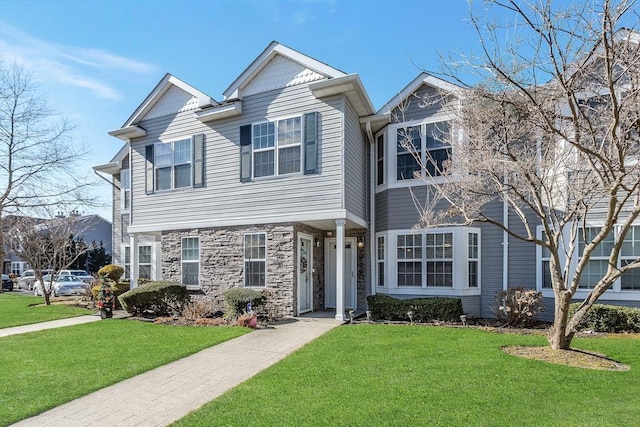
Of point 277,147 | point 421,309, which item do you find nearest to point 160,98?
point 277,147

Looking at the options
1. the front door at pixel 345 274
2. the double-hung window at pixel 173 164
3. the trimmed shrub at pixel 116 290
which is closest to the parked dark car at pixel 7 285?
the trimmed shrub at pixel 116 290

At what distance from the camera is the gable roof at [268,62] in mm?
10649

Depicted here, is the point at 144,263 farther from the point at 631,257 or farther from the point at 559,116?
the point at 631,257

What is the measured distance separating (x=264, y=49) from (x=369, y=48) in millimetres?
3872

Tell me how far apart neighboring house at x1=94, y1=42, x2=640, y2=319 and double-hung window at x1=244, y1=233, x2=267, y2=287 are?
0.04 meters

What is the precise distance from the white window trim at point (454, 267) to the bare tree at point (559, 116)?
7.04 feet

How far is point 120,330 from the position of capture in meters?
9.55

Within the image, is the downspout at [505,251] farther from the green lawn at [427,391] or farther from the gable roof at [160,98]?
the gable roof at [160,98]

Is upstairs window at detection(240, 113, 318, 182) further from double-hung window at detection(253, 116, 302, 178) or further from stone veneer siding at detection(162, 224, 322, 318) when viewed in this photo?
stone veneer siding at detection(162, 224, 322, 318)

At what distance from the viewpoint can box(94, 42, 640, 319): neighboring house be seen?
1071cm

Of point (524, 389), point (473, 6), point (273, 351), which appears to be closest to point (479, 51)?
point (473, 6)

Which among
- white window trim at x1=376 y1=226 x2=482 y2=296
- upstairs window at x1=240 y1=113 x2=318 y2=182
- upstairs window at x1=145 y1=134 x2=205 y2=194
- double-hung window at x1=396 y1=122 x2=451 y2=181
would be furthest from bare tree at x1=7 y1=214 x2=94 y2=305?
double-hung window at x1=396 y1=122 x2=451 y2=181

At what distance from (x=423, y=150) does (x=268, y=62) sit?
541 cm

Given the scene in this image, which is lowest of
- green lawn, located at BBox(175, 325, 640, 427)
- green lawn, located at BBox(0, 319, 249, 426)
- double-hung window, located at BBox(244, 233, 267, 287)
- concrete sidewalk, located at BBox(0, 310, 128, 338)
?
concrete sidewalk, located at BBox(0, 310, 128, 338)
